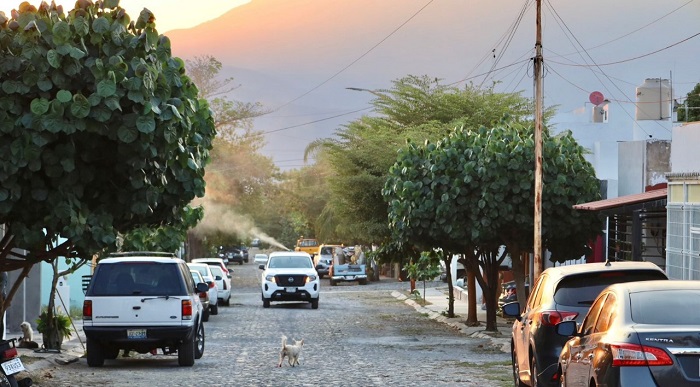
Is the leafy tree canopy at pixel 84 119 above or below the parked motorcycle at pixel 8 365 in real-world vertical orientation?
above

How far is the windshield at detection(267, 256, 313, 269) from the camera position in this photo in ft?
144

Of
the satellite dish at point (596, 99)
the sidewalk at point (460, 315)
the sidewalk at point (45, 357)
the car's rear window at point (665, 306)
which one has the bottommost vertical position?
the sidewalk at point (460, 315)

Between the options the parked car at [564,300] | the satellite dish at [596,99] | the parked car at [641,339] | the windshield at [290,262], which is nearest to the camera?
the parked car at [641,339]

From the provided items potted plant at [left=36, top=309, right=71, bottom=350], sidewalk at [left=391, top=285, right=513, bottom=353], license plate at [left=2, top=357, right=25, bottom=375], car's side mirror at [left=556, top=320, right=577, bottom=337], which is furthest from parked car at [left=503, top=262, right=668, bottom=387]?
potted plant at [left=36, top=309, right=71, bottom=350]

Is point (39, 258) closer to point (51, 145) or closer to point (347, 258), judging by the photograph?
point (51, 145)

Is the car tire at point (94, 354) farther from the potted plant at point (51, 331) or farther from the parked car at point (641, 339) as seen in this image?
the parked car at point (641, 339)

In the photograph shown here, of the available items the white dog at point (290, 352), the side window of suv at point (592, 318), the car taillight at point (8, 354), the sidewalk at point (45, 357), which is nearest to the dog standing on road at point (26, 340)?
the sidewalk at point (45, 357)

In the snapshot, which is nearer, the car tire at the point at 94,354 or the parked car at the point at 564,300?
the parked car at the point at 564,300

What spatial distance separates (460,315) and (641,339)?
29309 millimetres

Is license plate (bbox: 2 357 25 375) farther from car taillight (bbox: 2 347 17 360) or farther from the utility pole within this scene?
the utility pole

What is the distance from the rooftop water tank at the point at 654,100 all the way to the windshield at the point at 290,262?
41.5 ft

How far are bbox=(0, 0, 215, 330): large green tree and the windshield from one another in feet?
91.0

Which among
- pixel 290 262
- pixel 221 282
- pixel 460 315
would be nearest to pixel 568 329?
pixel 460 315

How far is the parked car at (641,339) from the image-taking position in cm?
899
